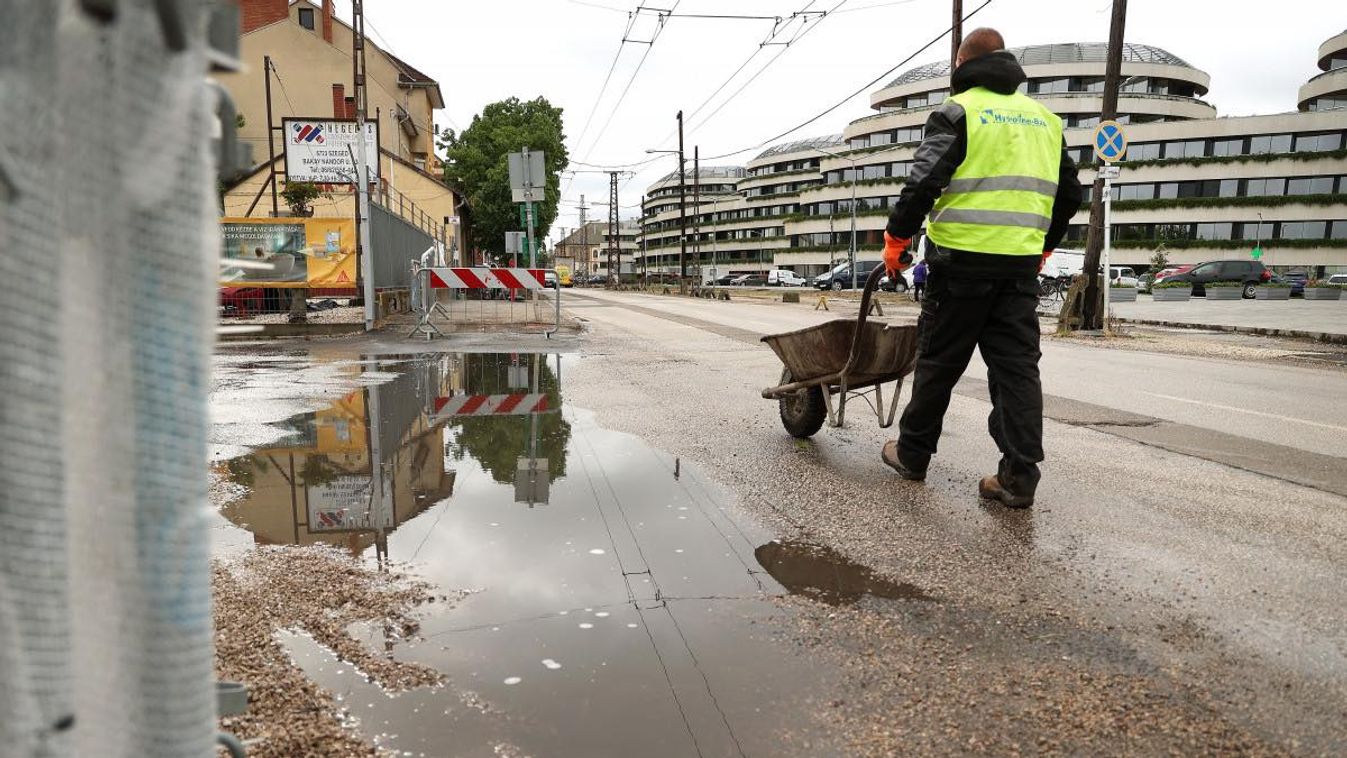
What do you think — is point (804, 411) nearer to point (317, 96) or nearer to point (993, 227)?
point (993, 227)

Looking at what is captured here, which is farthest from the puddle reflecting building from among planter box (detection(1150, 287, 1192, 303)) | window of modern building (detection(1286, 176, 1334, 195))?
window of modern building (detection(1286, 176, 1334, 195))

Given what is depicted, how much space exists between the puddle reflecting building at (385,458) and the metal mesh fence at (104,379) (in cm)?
270

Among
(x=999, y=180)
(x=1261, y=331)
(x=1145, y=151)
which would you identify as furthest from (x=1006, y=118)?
(x=1145, y=151)

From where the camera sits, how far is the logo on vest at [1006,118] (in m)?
4.27

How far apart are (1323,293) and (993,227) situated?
38107 mm

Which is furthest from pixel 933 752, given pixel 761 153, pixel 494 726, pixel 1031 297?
pixel 761 153

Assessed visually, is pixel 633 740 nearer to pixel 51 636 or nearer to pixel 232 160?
pixel 51 636

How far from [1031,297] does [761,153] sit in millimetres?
113233

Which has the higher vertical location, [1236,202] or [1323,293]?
[1236,202]

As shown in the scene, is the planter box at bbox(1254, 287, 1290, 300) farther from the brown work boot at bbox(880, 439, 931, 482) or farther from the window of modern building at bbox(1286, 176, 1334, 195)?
the brown work boot at bbox(880, 439, 931, 482)

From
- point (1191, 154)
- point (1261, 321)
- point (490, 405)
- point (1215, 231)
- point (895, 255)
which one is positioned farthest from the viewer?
point (1191, 154)

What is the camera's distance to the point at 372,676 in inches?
98.7

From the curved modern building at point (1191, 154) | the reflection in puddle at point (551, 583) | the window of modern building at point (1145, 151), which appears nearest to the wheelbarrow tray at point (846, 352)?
the reflection in puddle at point (551, 583)

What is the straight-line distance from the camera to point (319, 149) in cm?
2262
